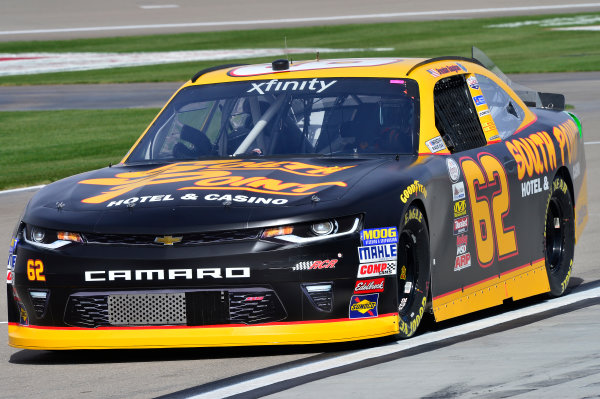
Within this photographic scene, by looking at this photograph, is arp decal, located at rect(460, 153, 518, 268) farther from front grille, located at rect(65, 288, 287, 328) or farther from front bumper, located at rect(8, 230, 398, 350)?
front grille, located at rect(65, 288, 287, 328)

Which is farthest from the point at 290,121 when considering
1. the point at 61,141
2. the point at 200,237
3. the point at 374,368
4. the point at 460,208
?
the point at 61,141

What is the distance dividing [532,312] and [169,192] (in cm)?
231

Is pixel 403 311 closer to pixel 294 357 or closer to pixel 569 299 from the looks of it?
pixel 294 357

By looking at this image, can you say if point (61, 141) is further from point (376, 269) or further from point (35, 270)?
point (376, 269)

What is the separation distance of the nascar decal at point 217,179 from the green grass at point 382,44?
86.4 feet

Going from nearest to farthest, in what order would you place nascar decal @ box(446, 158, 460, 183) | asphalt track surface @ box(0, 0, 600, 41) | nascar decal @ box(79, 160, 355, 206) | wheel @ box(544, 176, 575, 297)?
1. nascar decal @ box(79, 160, 355, 206)
2. nascar decal @ box(446, 158, 460, 183)
3. wheel @ box(544, 176, 575, 297)
4. asphalt track surface @ box(0, 0, 600, 41)

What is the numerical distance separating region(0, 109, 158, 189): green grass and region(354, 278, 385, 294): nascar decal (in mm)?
10023

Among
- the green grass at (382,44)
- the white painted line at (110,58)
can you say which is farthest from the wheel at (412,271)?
the white painted line at (110,58)

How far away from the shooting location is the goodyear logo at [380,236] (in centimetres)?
629

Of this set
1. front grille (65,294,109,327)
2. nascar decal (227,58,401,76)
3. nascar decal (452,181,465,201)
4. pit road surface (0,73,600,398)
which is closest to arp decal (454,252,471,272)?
nascar decal (452,181,465,201)

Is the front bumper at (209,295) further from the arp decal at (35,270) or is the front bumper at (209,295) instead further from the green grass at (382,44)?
the green grass at (382,44)

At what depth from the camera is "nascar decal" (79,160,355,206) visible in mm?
6504

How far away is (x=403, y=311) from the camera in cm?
666

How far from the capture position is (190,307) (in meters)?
6.25
